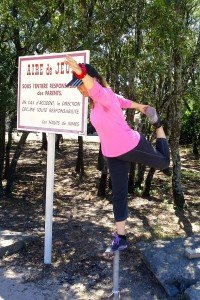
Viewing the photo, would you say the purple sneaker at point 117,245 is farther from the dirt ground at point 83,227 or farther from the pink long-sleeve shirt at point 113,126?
the pink long-sleeve shirt at point 113,126

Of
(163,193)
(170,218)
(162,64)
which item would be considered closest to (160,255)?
(170,218)

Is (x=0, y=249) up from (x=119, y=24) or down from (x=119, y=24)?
down

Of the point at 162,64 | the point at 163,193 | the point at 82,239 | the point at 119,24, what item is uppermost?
the point at 119,24

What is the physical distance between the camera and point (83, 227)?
696cm

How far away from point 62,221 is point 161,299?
3833 millimetres

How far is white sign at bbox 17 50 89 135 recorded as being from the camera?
14.3 feet

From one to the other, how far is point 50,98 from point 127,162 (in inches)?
52.7

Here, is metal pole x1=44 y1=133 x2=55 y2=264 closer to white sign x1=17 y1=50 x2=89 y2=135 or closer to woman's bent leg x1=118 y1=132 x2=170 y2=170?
white sign x1=17 y1=50 x2=89 y2=135

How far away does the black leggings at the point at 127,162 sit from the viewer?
144 inches

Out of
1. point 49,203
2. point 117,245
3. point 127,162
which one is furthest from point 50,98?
point 117,245

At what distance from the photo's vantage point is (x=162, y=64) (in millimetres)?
8594

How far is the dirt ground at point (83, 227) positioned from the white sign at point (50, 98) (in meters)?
1.58

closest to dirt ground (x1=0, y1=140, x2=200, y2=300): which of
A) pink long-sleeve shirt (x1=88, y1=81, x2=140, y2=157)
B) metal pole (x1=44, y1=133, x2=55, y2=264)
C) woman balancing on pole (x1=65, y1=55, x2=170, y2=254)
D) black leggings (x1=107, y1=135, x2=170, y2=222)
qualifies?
metal pole (x1=44, y1=133, x2=55, y2=264)

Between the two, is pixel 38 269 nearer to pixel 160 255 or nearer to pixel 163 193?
pixel 160 255
